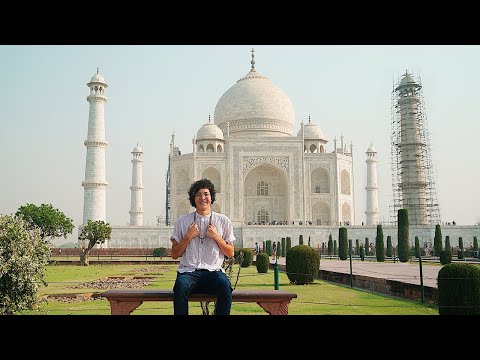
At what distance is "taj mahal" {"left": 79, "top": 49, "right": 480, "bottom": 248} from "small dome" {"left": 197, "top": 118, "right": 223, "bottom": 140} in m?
0.06

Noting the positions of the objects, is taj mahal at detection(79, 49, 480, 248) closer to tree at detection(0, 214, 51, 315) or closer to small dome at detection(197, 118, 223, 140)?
small dome at detection(197, 118, 223, 140)

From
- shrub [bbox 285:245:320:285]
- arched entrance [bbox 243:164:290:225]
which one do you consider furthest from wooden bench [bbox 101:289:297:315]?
arched entrance [bbox 243:164:290:225]

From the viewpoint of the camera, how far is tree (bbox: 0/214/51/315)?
4625mm

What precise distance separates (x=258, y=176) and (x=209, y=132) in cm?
372

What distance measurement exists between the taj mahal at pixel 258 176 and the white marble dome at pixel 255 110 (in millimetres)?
59

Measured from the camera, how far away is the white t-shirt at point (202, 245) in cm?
267

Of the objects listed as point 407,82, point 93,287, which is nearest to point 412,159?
point 407,82

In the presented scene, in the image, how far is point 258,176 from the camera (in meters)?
30.2
